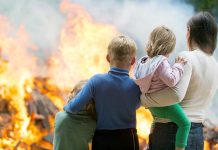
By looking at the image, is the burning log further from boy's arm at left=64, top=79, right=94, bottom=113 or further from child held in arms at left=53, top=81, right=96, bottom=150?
boy's arm at left=64, top=79, right=94, bottom=113

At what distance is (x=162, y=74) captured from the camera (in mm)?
2857

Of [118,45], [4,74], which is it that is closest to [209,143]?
[4,74]

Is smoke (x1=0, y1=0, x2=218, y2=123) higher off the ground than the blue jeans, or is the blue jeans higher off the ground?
smoke (x1=0, y1=0, x2=218, y2=123)

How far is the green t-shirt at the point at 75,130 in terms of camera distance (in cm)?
304

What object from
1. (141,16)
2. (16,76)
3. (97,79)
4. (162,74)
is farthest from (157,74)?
(141,16)

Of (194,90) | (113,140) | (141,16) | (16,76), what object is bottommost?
(113,140)

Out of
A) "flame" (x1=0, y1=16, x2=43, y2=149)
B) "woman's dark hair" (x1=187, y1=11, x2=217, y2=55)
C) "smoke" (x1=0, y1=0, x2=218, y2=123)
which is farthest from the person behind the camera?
"smoke" (x1=0, y1=0, x2=218, y2=123)

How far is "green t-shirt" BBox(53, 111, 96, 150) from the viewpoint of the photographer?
3.04m

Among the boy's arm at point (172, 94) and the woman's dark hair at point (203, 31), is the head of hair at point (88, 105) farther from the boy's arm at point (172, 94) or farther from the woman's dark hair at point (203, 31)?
the woman's dark hair at point (203, 31)

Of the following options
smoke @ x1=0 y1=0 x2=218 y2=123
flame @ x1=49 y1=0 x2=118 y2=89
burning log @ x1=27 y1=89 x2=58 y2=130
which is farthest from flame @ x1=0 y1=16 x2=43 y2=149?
flame @ x1=49 y1=0 x2=118 y2=89

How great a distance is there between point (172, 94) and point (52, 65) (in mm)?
5806

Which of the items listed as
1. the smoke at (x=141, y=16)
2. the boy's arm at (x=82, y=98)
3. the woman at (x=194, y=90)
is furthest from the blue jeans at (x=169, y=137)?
the smoke at (x=141, y=16)

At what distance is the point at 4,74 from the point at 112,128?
4.77 m

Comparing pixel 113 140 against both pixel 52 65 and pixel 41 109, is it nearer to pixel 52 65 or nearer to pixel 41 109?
pixel 41 109
